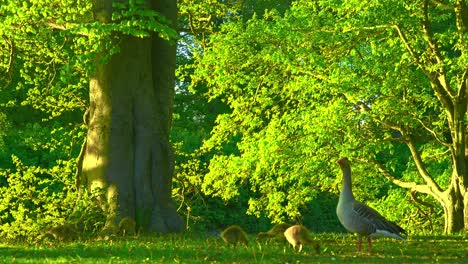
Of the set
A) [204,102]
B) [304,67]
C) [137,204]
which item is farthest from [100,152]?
[204,102]

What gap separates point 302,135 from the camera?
1075 inches

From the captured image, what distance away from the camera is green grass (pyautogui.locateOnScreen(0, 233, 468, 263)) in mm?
13000

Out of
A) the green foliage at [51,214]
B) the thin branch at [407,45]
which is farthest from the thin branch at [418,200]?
the green foliage at [51,214]

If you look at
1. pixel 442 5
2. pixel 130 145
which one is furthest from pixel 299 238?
pixel 442 5

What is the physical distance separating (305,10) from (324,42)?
1513mm

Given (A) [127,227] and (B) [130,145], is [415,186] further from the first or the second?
(A) [127,227]

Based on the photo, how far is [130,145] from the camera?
1912 cm

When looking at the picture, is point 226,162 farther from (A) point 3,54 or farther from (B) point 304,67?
(A) point 3,54

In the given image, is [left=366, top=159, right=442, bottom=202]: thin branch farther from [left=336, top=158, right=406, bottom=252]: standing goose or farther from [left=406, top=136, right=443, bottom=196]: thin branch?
[left=336, top=158, right=406, bottom=252]: standing goose

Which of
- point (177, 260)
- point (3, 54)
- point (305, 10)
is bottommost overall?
point (177, 260)

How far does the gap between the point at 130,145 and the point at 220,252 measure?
5706mm

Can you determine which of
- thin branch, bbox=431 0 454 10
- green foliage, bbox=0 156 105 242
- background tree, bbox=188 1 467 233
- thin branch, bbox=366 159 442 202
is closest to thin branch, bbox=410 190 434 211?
background tree, bbox=188 1 467 233

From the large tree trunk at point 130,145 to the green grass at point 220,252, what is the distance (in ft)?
6.60

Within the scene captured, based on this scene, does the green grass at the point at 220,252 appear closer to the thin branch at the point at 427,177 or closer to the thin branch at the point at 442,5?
the thin branch at the point at 442,5
